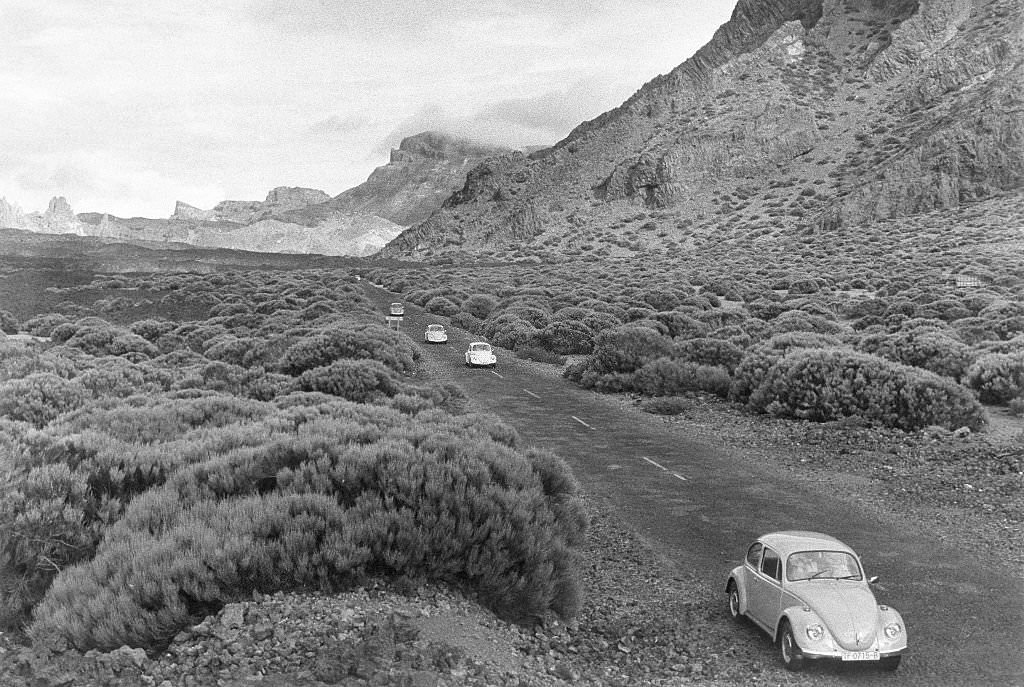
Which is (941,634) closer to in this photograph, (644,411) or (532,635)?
(532,635)

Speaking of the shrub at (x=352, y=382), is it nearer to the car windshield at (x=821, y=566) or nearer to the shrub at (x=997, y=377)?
the car windshield at (x=821, y=566)

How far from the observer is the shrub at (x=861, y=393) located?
52.3ft

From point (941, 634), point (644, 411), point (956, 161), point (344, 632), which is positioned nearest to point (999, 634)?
point (941, 634)

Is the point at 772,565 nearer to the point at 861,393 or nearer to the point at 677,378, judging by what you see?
the point at 861,393

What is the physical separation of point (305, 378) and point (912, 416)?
13.9 m

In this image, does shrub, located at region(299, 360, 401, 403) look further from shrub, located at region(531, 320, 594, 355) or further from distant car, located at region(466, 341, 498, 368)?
shrub, located at region(531, 320, 594, 355)

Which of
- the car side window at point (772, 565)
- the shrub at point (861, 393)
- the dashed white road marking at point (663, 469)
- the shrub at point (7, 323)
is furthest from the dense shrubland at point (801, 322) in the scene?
the shrub at point (7, 323)

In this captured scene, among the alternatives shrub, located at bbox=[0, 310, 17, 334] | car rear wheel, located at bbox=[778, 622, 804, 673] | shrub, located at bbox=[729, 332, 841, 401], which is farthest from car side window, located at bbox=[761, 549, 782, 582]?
shrub, located at bbox=[0, 310, 17, 334]

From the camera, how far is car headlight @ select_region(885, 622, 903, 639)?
6.96 metres

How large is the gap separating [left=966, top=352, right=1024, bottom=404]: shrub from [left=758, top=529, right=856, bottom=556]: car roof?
1291cm

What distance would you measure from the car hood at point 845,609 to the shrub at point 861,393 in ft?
32.6

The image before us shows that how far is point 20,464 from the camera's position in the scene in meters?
9.57

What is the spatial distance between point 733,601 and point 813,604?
4.23 ft

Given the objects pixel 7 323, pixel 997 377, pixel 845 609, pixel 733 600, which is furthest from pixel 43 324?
pixel 845 609
